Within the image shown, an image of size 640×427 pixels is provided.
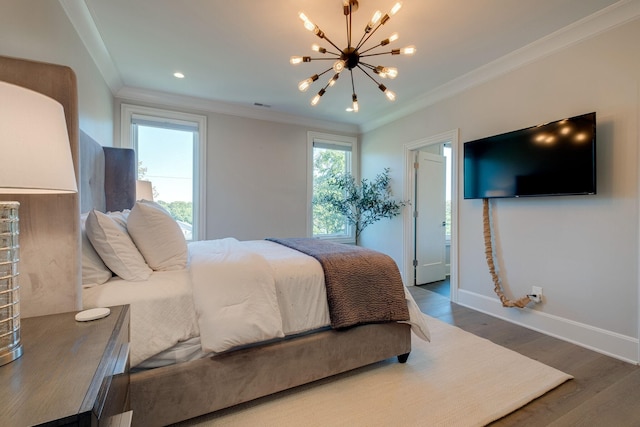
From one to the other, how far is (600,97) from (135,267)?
11.7 ft

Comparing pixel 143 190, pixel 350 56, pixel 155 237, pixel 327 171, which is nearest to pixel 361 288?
pixel 155 237

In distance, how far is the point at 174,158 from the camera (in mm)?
3869

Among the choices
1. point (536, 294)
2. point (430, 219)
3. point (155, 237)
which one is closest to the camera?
point (155, 237)

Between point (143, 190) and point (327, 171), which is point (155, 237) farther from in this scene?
point (327, 171)

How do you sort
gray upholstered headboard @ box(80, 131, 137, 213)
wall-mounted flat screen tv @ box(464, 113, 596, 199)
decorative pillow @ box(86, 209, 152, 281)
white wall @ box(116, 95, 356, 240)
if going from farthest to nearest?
white wall @ box(116, 95, 356, 240) → gray upholstered headboard @ box(80, 131, 137, 213) → wall-mounted flat screen tv @ box(464, 113, 596, 199) → decorative pillow @ box(86, 209, 152, 281)

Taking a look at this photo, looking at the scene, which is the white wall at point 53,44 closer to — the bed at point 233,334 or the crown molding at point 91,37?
the crown molding at point 91,37

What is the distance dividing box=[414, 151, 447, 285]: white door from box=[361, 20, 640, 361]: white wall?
945 mm

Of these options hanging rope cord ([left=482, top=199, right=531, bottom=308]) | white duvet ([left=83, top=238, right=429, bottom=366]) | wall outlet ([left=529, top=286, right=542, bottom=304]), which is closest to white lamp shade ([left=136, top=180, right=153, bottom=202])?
white duvet ([left=83, top=238, right=429, bottom=366])

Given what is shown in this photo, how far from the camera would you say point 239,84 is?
3.40 m

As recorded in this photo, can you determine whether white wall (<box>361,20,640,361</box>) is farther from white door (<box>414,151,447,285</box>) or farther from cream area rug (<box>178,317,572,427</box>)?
white door (<box>414,151,447,285</box>)

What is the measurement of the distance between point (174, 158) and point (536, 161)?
4.21 metres

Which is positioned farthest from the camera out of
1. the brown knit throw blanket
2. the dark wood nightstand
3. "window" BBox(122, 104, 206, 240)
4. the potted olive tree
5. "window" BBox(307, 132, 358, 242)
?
"window" BBox(307, 132, 358, 242)

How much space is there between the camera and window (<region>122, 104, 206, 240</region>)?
12.0ft

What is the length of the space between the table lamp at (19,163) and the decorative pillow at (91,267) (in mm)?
526
